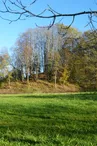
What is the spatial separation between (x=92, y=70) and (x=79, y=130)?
38.6m

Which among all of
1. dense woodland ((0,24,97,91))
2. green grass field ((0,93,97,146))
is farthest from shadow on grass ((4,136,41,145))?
dense woodland ((0,24,97,91))

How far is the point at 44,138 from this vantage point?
7.59 metres

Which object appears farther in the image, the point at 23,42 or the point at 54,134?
the point at 23,42

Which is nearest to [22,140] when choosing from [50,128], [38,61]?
[50,128]

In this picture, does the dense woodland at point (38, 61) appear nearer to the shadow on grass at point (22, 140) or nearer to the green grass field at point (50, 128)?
the green grass field at point (50, 128)

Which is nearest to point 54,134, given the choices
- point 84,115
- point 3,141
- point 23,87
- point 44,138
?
point 44,138

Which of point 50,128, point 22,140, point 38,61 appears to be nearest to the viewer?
point 22,140

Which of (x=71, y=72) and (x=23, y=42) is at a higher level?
(x=23, y=42)

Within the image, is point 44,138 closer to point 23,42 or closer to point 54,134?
point 54,134

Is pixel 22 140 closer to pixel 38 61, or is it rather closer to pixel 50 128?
pixel 50 128

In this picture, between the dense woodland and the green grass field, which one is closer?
the green grass field

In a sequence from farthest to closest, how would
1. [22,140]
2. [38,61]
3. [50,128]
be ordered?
[38,61], [50,128], [22,140]

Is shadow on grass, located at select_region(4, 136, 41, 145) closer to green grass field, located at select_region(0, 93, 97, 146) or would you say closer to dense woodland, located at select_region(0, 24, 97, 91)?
green grass field, located at select_region(0, 93, 97, 146)

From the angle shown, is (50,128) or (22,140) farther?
(50,128)
